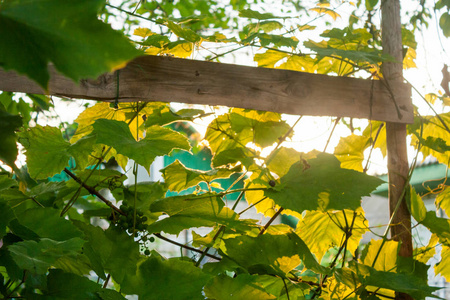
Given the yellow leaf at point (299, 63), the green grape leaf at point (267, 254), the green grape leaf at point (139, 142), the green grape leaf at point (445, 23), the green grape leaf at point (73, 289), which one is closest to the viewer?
the green grape leaf at point (73, 289)

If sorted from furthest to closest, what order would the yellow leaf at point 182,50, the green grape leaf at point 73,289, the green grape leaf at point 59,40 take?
1. the yellow leaf at point 182,50
2. the green grape leaf at point 73,289
3. the green grape leaf at point 59,40

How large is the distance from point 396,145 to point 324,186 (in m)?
0.42

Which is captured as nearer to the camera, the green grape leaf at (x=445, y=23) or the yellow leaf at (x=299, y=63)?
the yellow leaf at (x=299, y=63)

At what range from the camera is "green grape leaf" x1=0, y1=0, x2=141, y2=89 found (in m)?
0.23

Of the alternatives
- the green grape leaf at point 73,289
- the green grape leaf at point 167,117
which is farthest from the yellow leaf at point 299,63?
the green grape leaf at point 73,289

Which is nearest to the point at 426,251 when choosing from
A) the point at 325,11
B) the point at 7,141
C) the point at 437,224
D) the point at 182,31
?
the point at 437,224

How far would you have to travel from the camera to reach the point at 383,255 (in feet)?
3.78

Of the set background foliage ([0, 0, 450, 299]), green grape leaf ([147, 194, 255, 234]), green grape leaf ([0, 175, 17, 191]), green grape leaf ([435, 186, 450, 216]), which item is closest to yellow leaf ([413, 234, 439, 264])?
background foliage ([0, 0, 450, 299])

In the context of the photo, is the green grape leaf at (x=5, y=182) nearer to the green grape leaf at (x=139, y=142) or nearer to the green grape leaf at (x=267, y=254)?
the green grape leaf at (x=139, y=142)

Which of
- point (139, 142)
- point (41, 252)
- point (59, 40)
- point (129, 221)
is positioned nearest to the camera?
point (59, 40)

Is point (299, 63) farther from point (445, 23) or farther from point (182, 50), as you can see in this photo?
point (445, 23)

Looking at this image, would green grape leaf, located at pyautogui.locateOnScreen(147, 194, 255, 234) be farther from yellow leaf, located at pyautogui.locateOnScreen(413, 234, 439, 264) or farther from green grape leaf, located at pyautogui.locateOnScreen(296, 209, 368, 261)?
yellow leaf, located at pyautogui.locateOnScreen(413, 234, 439, 264)

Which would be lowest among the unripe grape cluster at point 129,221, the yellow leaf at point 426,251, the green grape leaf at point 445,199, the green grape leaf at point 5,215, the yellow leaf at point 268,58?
the green grape leaf at point 5,215

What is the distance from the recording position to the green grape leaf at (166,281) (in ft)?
2.30
